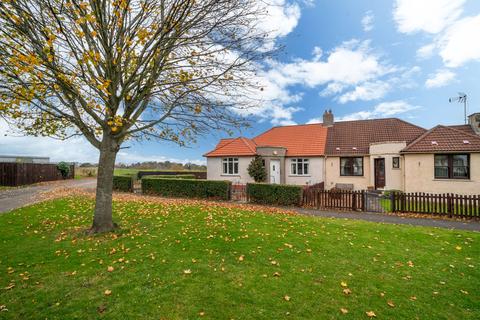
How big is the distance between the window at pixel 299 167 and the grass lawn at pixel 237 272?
15.0 m

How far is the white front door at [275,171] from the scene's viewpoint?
23139 mm

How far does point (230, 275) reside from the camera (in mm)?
5047

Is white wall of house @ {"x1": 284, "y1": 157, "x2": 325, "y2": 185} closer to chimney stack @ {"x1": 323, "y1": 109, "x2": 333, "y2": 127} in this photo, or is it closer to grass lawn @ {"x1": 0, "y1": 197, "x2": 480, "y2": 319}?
chimney stack @ {"x1": 323, "y1": 109, "x2": 333, "y2": 127}

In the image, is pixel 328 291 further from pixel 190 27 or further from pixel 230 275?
pixel 190 27

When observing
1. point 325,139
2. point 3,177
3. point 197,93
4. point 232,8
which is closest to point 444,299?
point 197,93

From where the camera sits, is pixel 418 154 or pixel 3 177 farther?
pixel 3 177

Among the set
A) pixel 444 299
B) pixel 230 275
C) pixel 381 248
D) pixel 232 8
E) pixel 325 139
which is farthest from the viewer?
pixel 325 139

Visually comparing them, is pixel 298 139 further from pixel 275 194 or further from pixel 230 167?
pixel 275 194

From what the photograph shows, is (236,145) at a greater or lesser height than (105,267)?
greater

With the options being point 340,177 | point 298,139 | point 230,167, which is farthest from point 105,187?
point 298,139

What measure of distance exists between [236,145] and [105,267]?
2085 centimetres

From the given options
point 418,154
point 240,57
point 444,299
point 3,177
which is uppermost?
point 240,57

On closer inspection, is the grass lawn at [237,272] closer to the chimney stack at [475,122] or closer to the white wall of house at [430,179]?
the white wall of house at [430,179]

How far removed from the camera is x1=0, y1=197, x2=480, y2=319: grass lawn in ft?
13.1
